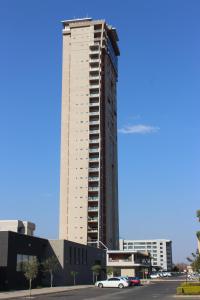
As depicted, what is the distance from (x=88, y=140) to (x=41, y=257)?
63896 mm

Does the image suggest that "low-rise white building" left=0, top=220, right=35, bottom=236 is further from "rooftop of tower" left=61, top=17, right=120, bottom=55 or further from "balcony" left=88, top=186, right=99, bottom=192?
"rooftop of tower" left=61, top=17, right=120, bottom=55

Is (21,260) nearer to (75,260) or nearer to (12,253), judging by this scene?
(12,253)

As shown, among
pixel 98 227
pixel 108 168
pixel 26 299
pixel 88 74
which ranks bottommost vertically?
pixel 26 299

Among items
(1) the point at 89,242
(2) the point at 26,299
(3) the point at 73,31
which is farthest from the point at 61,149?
(2) the point at 26,299

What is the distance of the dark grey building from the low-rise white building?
70.9ft

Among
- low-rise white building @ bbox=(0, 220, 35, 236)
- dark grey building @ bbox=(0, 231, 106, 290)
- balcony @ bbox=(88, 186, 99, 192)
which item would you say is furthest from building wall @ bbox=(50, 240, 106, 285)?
balcony @ bbox=(88, 186, 99, 192)

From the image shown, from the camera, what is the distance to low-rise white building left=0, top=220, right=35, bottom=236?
10572cm

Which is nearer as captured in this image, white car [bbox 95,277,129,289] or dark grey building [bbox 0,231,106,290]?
dark grey building [bbox 0,231,106,290]

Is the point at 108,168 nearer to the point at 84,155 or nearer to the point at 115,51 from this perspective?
the point at 84,155

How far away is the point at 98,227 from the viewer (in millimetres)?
121375

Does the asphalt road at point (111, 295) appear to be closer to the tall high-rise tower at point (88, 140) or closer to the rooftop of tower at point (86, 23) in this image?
the tall high-rise tower at point (88, 140)

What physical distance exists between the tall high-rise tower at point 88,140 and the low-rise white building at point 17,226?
14.0 m

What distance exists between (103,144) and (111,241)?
27519mm

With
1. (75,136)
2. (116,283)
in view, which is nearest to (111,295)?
(116,283)
